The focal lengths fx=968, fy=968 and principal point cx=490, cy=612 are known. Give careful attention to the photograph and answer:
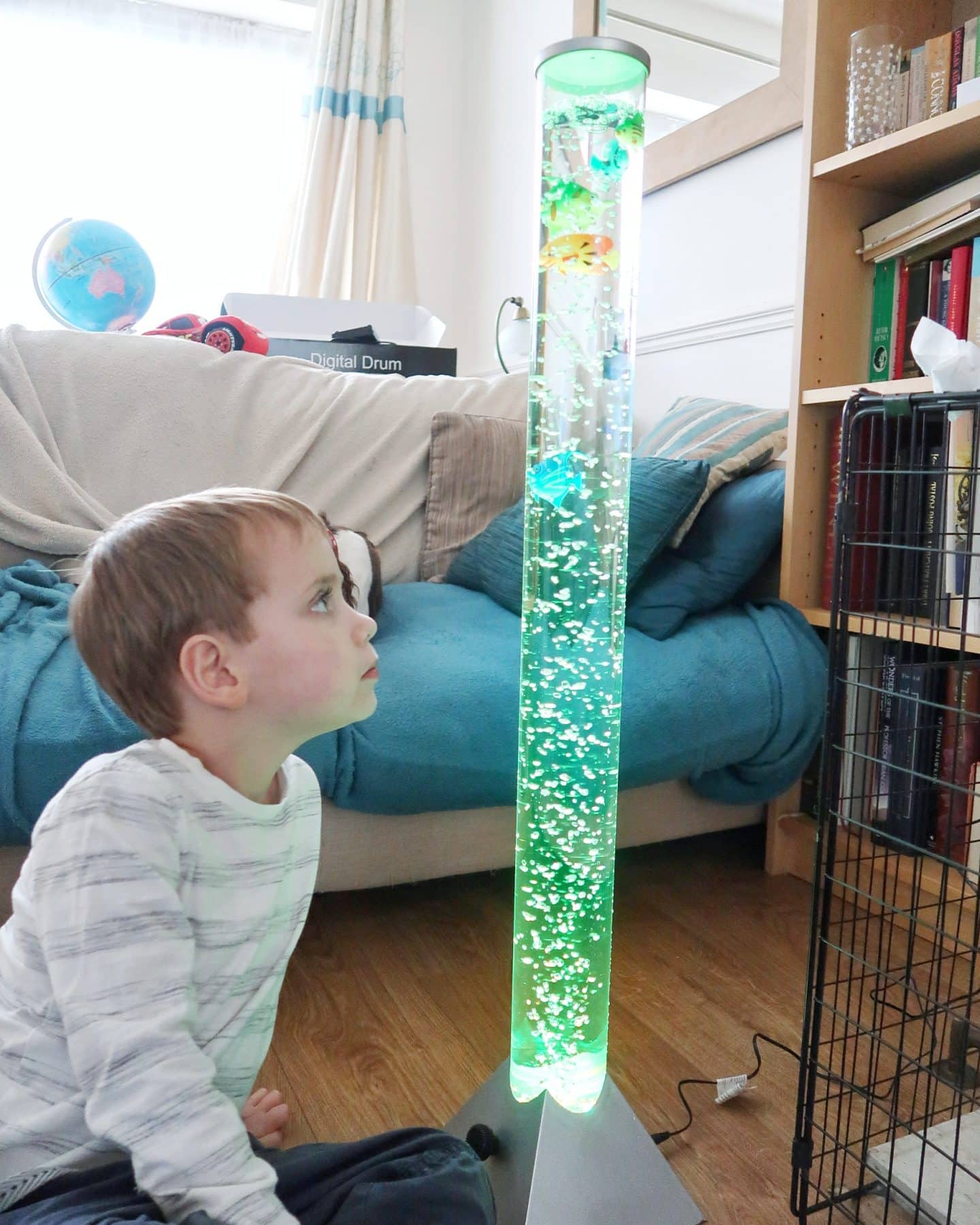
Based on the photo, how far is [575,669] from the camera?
2.75 feet

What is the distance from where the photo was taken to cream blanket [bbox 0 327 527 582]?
171 centimetres

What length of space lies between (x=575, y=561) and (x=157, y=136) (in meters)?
3.04

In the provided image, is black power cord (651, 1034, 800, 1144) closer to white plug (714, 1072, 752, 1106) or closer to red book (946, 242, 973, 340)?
white plug (714, 1072, 752, 1106)

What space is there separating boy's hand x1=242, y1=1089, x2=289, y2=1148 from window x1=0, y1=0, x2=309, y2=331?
2798mm

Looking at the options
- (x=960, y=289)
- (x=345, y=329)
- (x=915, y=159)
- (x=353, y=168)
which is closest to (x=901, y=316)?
(x=960, y=289)

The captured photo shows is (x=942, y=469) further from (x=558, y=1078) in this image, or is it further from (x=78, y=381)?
(x=78, y=381)

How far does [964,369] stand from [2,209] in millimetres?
3099

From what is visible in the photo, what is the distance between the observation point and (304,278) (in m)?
3.27

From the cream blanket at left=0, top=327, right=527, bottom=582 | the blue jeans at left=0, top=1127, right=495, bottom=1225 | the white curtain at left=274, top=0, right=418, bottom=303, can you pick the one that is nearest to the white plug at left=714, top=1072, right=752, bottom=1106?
the blue jeans at left=0, top=1127, right=495, bottom=1225

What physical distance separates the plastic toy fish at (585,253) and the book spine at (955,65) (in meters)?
0.99

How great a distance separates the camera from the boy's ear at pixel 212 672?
27.4 inches

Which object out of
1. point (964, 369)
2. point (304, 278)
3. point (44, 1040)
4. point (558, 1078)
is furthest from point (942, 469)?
point (304, 278)

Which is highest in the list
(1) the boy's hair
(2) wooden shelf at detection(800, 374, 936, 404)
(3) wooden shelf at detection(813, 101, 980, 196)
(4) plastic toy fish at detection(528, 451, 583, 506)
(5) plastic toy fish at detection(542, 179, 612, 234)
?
(3) wooden shelf at detection(813, 101, 980, 196)

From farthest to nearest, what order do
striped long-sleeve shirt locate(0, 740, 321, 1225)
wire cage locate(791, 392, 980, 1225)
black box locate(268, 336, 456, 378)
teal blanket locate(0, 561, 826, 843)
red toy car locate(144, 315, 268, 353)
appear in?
1. black box locate(268, 336, 456, 378)
2. red toy car locate(144, 315, 268, 353)
3. teal blanket locate(0, 561, 826, 843)
4. wire cage locate(791, 392, 980, 1225)
5. striped long-sleeve shirt locate(0, 740, 321, 1225)
